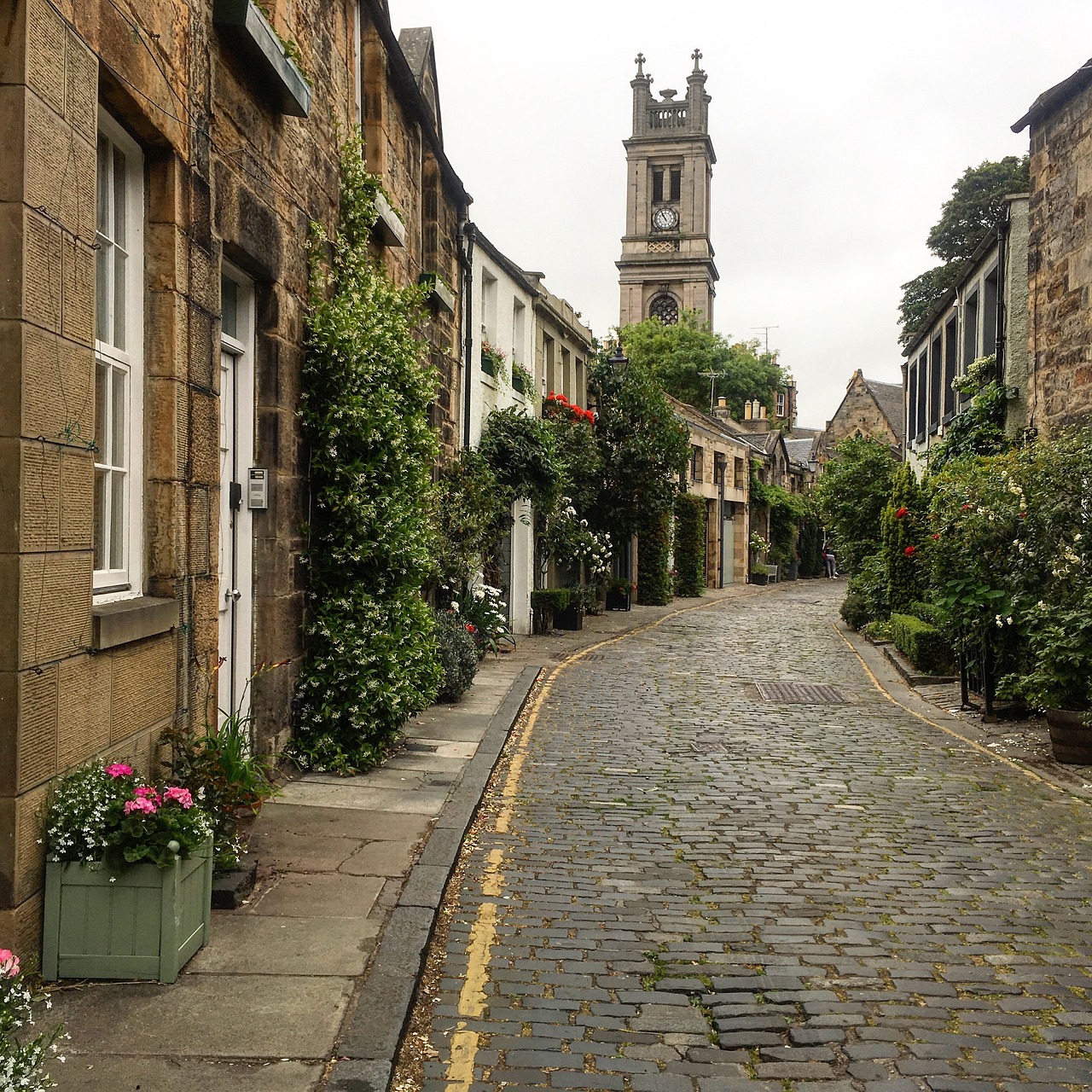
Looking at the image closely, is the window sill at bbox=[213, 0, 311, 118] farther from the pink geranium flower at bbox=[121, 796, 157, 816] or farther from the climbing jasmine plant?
the pink geranium flower at bbox=[121, 796, 157, 816]

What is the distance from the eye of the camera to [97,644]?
169 inches

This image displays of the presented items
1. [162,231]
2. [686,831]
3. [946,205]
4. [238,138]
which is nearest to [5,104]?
[162,231]

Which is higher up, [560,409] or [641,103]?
[641,103]

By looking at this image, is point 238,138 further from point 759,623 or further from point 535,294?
point 759,623

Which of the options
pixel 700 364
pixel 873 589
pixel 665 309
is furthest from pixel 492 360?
pixel 665 309

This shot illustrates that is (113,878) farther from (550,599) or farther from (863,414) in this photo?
(863,414)

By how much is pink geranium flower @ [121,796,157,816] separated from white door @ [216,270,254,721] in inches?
113

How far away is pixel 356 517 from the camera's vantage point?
25.6 feet

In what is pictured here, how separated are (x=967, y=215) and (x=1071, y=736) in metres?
30.7

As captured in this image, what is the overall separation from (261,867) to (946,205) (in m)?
36.3

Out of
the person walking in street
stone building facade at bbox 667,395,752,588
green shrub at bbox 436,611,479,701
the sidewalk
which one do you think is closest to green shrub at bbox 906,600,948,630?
green shrub at bbox 436,611,479,701

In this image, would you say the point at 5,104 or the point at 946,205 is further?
the point at 946,205

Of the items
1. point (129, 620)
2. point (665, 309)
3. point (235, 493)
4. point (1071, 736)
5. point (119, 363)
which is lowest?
point (1071, 736)

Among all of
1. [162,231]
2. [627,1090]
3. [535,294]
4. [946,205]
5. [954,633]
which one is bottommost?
[627,1090]
